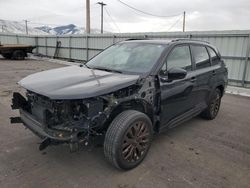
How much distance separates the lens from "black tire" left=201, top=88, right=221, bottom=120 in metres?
4.85

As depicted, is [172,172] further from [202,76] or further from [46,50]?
[46,50]

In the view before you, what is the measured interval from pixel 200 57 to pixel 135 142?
2.32 metres

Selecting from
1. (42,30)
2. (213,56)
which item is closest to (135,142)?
(213,56)

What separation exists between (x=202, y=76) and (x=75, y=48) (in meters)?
14.9

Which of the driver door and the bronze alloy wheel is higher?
the driver door

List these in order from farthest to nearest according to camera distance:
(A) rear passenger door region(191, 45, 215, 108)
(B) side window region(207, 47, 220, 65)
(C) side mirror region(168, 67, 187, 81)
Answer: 1. (B) side window region(207, 47, 220, 65)
2. (A) rear passenger door region(191, 45, 215, 108)
3. (C) side mirror region(168, 67, 187, 81)

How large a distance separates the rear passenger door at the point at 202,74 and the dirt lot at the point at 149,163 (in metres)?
0.65

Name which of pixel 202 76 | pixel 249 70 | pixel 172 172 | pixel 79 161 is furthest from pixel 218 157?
pixel 249 70

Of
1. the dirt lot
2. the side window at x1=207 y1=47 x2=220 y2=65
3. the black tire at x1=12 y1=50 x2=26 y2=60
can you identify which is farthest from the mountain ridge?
the dirt lot

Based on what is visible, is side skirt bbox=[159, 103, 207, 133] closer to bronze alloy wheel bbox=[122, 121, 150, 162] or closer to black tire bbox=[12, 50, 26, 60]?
bronze alloy wheel bbox=[122, 121, 150, 162]

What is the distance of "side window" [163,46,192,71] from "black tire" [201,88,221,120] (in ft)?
4.26

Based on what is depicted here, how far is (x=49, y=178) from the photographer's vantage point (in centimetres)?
276

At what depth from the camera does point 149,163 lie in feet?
10.4

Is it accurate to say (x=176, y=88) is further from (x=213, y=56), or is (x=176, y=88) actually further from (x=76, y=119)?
(x=213, y=56)
